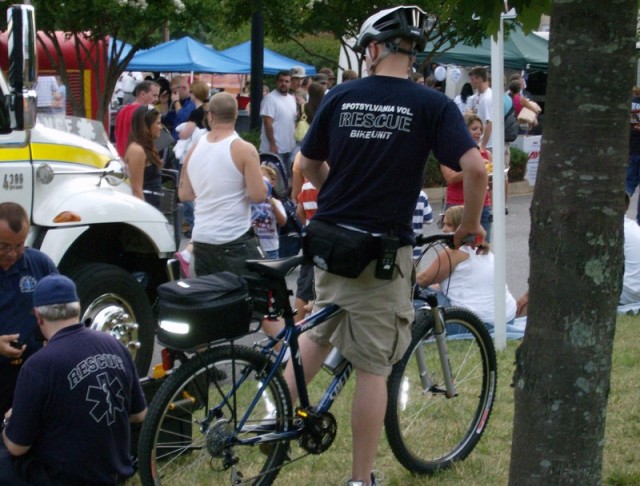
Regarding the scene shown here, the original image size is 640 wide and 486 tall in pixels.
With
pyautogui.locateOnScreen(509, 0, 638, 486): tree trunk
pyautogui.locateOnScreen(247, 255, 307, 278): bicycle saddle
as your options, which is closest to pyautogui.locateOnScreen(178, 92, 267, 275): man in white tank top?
pyautogui.locateOnScreen(247, 255, 307, 278): bicycle saddle

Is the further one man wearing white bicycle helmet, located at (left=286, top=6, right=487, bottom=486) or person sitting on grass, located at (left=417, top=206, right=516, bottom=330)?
person sitting on grass, located at (left=417, top=206, right=516, bottom=330)

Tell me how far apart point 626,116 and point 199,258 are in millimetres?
4280

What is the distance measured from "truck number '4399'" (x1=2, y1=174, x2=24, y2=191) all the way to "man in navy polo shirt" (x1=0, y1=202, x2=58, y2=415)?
0.85 m

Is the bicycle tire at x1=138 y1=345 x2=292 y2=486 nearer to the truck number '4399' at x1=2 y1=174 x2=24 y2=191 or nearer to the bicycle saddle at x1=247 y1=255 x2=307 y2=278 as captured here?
the bicycle saddle at x1=247 y1=255 x2=307 y2=278

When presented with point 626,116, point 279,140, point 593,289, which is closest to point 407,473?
point 593,289

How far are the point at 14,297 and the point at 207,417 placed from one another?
149 centimetres

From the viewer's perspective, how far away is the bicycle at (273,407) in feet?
13.5

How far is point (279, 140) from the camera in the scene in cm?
1530

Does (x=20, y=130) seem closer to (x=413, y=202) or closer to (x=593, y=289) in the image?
(x=413, y=202)

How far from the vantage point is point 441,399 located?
16.8 ft

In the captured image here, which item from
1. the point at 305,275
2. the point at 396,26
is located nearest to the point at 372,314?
the point at 396,26

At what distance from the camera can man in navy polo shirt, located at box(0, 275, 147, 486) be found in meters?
3.96

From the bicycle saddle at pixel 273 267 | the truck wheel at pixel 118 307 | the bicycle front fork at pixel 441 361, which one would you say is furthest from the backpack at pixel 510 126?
the bicycle saddle at pixel 273 267

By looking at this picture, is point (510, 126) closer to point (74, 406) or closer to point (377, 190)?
point (377, 190)
